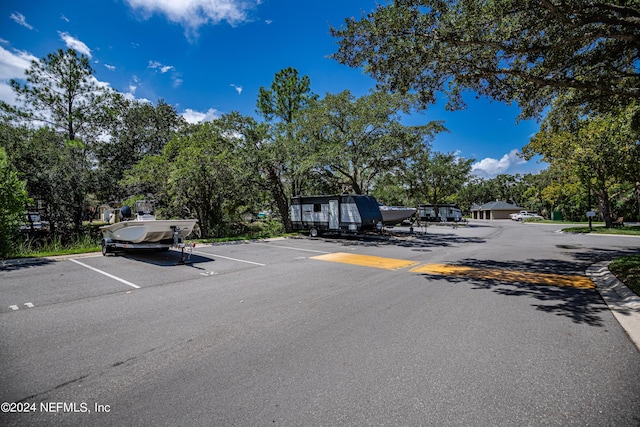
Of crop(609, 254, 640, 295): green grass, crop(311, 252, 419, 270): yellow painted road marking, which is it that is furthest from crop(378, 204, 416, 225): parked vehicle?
crop(609, 254, 640, 295): green grass

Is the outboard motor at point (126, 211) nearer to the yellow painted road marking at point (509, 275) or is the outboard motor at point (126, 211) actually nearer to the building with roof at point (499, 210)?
the yellow painted road marking at point (509, 275)

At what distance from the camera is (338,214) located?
16.7 m

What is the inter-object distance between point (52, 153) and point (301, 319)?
1854 cm

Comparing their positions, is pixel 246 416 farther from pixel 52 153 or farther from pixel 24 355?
pixel 52 153

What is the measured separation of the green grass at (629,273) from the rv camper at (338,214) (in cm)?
1007

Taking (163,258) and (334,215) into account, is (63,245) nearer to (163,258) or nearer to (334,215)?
(163,258)

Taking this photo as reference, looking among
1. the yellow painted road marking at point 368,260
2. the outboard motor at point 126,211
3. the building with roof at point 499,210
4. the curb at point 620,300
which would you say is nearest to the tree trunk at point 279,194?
the outboard motor at point 126,211

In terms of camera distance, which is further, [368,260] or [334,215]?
[334,215]

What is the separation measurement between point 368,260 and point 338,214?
7.31 metres

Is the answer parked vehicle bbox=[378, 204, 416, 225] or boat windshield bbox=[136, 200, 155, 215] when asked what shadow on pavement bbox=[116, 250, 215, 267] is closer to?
boat windshield bbox=[136, 200, 155, 215]

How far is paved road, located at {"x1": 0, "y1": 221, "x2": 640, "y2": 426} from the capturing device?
7.59 ft

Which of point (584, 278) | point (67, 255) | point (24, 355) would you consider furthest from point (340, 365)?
point (67, 255)

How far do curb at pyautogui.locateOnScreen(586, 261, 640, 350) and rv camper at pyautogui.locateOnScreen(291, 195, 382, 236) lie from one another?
996cm

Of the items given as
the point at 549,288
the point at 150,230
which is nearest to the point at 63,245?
the point at 150,230
